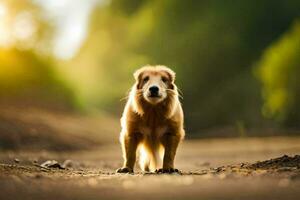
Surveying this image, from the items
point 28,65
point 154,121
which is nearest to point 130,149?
point 154,121

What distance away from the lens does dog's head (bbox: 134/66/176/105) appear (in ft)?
33.5

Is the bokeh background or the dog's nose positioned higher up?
the bokeh background

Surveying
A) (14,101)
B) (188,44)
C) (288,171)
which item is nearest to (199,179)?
(288,171)

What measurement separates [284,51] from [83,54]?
1505 cm

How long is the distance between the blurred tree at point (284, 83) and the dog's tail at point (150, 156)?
26.5 meters

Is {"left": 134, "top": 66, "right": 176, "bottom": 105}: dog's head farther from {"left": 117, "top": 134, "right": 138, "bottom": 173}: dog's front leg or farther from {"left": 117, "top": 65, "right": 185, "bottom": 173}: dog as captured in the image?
{"left": 117, "top": 134, "right": 138, "bottom": 173}: dog's front leg

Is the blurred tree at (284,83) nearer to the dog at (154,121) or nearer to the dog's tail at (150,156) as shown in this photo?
the dog's tail at (150,156)

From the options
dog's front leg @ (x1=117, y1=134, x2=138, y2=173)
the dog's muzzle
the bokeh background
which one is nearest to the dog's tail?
dog's front leg @ (x1=117, y1=134, x2=138, y2=173)

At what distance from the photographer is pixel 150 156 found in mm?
10938

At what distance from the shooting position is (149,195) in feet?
21.7

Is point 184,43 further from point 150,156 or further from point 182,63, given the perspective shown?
point 150,156

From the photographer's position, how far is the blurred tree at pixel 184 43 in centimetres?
4475

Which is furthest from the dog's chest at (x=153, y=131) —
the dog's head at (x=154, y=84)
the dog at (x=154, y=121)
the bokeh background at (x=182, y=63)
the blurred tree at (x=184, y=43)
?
the blurred tree at (x=184, y=43)

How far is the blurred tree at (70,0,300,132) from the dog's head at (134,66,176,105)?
32708mm
